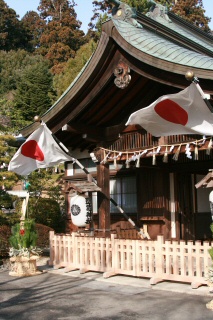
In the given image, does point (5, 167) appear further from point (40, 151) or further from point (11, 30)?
point (11, 30)

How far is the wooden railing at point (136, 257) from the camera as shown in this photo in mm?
8633

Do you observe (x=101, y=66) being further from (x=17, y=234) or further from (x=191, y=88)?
(x=17, y=234)

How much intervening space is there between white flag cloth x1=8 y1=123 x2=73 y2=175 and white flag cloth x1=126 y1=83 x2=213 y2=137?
129 inches

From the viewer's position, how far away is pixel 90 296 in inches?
330

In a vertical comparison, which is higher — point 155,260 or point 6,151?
point 6,151

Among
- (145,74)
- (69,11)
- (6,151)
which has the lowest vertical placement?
(6,151)

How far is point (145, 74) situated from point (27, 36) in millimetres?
65582

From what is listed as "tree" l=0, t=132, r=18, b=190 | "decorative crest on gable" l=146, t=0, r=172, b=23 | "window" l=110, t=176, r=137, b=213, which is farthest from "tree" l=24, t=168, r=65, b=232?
"decorative crest on gable" l=146, t=0, r=172, b=23

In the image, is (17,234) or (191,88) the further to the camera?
(17,234)

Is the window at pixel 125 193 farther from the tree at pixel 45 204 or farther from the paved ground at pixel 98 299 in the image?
the tree at pixel 45 204

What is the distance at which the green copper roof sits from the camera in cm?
937

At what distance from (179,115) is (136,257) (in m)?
3.42

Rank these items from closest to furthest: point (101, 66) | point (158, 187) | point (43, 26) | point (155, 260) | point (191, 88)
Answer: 1. point (191, 88)
2. point (155, 260)
3. point (101, 66)
4. point (158, 187)
5. point (43, 26)

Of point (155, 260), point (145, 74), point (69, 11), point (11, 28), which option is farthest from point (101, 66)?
point (11, 28)
